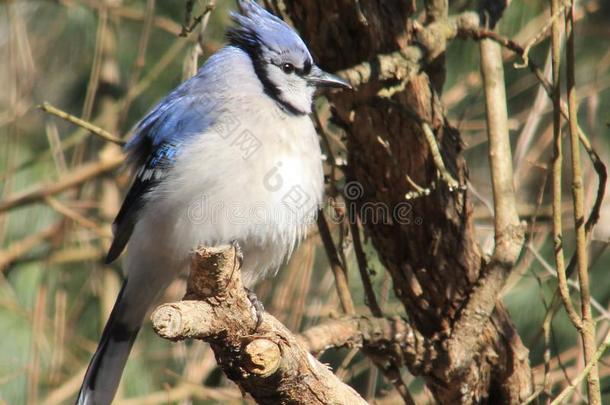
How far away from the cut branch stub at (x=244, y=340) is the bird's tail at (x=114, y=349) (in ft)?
3.81

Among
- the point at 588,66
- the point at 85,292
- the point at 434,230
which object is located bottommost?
the point at 85,292

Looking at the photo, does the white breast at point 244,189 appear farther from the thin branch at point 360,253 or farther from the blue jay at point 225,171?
the thin branch at point 360,253

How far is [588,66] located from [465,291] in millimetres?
2581

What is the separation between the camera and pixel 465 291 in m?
3.49

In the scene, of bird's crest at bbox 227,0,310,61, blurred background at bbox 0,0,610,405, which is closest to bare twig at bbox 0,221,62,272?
blurred background at bbox 0,0,610,405

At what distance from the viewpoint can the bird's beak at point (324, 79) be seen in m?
3.23

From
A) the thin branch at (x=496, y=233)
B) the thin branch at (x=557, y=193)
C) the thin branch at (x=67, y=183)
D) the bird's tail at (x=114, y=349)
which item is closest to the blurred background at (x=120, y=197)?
the thin branch at (x=67, y=183)

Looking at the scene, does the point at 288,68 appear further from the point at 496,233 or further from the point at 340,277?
the point at 496,233

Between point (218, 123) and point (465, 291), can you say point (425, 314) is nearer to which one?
A: point (465, 291)

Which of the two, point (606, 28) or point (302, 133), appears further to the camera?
point (606, 28)

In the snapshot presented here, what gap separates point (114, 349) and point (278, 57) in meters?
1.44

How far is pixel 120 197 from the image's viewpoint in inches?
225

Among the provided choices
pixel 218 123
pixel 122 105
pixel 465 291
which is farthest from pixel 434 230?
pixel 122 105

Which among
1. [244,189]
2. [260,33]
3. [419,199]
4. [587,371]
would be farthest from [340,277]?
[587,371]
